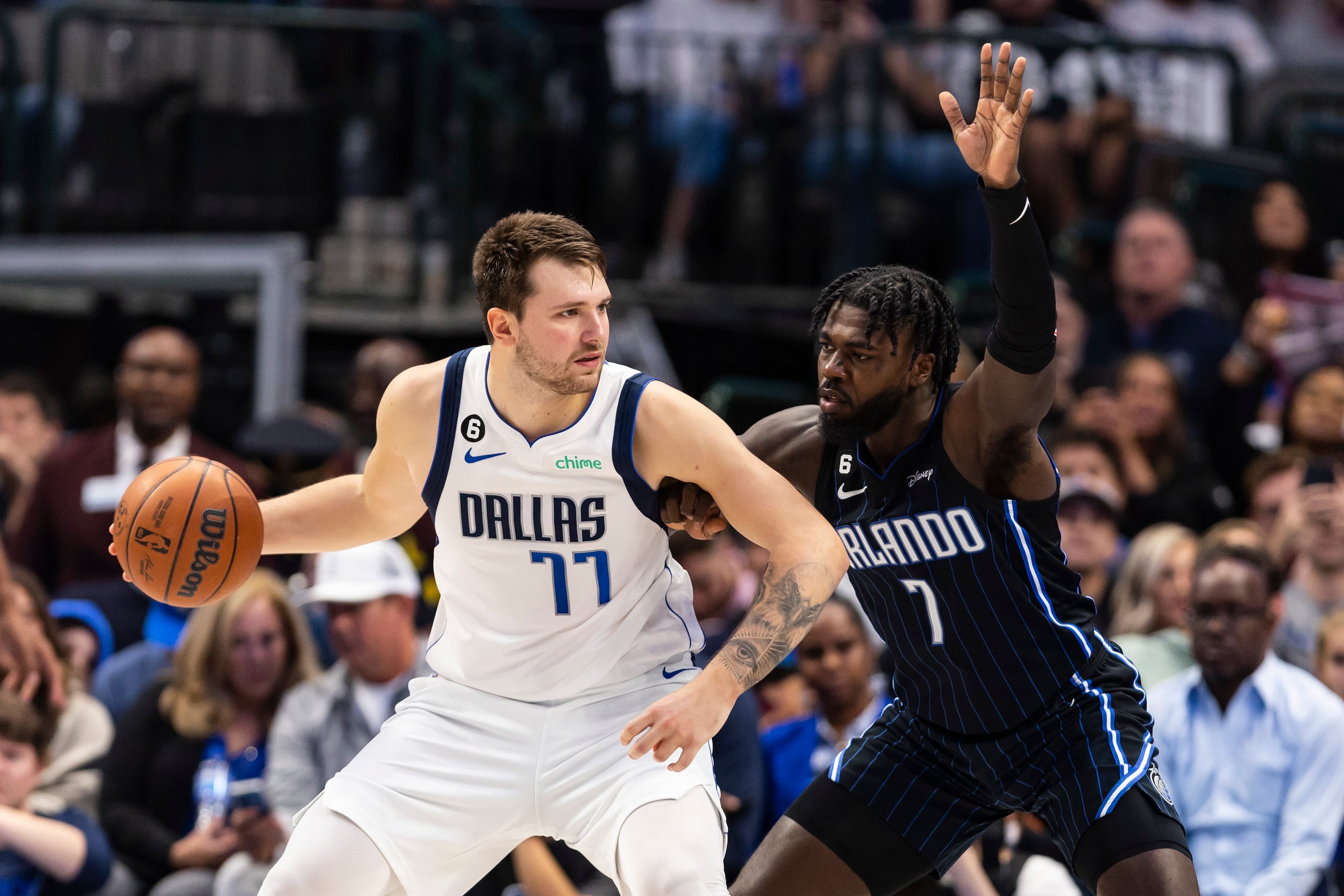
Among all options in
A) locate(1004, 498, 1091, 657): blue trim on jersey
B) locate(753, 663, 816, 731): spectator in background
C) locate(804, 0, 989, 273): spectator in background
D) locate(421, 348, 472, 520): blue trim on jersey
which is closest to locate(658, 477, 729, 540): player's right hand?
locate(421, 348, 472, 520): blue trim on jersey

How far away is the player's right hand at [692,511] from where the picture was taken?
14.1 feet

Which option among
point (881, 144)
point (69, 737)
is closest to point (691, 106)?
point (881, 144)

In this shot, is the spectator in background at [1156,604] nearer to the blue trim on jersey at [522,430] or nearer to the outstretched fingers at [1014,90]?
the outstretched fingers at [1014,90]

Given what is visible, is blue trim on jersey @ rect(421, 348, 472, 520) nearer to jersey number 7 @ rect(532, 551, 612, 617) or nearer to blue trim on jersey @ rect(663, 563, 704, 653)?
jersey number 7 @ rect(532, 551, 612, 617)

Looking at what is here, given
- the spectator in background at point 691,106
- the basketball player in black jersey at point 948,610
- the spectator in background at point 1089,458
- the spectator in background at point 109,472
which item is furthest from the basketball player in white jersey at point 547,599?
the spectator in background at point 691,106

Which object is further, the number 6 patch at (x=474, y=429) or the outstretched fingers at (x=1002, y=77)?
the number 6 patch at (x=474, y=429)

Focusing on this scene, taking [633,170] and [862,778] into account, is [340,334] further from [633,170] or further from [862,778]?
[862,778]

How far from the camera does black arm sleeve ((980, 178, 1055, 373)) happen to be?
13.9 feet

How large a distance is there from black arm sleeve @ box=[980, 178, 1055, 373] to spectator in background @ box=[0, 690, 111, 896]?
175 inches

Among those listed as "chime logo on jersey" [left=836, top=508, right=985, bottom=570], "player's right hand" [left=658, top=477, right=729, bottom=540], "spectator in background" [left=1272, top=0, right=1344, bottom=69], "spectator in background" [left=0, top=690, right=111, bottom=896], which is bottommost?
"spectator in background" [left=0, top=690, right=111, bottom=896]

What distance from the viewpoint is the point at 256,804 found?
6.79m

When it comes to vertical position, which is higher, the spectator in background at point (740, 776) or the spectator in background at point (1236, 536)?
the spectator in background at point (1236, 536)

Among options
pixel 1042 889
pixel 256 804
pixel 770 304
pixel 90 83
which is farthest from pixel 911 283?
pixel 90 83

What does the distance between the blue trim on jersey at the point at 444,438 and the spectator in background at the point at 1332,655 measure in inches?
166
